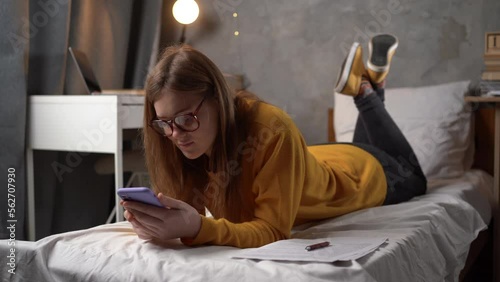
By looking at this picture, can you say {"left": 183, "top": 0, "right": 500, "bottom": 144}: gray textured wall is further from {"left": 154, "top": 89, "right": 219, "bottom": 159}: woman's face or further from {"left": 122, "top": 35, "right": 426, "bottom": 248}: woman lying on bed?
{"left": 154, "top": 89, "right": 219, "bottom": 159}: woman's face

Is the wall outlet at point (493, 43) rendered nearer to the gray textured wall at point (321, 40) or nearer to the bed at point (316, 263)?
the gray textured wall at point (321, 40)

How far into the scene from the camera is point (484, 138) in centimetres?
237

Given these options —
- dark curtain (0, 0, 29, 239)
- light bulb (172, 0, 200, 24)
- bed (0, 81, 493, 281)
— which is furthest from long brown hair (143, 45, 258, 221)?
light bulb (172, 0, 200, 24)

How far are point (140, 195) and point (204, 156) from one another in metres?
0.36

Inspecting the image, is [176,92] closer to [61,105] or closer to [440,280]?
[440,280]

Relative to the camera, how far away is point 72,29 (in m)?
2.37

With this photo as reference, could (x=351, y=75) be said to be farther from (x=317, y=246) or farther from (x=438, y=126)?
(x=317, y=246)

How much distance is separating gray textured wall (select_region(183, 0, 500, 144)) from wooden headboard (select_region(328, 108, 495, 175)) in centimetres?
16

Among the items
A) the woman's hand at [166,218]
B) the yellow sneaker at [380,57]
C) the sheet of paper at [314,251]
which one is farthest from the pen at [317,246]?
the yellow sneaker at [380,57]

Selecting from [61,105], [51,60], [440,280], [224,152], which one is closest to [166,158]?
[224,152]

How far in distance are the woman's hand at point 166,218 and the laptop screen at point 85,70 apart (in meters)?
1.12

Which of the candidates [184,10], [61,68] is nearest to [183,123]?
[61,68]

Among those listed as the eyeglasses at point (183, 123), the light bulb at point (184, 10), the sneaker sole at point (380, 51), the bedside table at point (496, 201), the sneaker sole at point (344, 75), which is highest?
the light bulb at point (184, 10)

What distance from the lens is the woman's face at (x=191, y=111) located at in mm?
1211
